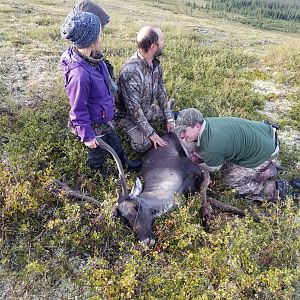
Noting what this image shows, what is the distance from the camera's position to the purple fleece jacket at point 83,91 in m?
4.80

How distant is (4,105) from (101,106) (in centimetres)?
279

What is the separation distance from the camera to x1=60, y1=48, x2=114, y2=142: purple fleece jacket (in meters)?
4.80

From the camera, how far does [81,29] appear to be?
182 inches

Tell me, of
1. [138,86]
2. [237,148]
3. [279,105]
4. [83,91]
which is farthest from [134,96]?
[279,105]

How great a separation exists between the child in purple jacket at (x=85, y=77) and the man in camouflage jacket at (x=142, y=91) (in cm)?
64

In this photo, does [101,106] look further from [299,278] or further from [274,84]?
[274,84]

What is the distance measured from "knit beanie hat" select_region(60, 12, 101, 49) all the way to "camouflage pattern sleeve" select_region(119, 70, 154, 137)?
4.12 ft

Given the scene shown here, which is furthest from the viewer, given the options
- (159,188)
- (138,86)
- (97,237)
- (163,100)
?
(163,100)

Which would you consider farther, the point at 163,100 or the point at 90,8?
the point at 163,100

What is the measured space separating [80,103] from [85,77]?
0.33 meters

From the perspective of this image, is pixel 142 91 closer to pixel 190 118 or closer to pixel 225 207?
pixel 190 118

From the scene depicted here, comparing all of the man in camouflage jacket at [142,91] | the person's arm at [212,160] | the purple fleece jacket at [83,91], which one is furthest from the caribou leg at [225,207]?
the purple fleece jacket at [83,91]

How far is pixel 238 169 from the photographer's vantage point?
5.96 metres

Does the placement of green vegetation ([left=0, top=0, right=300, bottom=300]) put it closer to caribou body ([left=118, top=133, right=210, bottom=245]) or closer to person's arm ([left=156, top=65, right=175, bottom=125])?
caribou body ([left=118, top=133, right=210, bottom=245])
